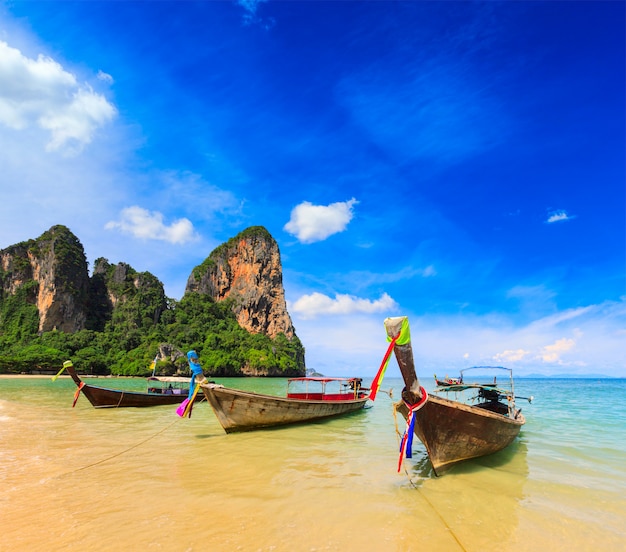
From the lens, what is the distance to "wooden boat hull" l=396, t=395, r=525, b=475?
7.05 meters

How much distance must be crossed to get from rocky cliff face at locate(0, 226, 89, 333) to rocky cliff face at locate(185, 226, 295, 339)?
32.6 metres

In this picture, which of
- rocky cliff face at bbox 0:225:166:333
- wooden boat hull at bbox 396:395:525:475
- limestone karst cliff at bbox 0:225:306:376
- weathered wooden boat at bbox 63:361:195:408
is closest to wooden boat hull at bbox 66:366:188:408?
weathered wooden boat at bbox 63:361:195:408

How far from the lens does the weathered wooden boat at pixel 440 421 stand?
614cm

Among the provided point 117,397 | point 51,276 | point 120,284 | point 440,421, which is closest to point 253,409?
point 440,421

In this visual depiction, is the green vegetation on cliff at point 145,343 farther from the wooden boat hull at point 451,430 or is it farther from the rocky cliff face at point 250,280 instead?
the wooden boat hull at point 451,430

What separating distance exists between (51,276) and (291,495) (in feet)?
281

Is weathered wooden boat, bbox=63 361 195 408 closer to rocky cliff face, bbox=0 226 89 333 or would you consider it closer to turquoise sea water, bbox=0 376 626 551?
turquoise sea water, bbox=0 376 626 551

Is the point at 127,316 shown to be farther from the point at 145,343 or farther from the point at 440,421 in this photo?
the point at 440,421

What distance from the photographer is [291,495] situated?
20.6 ft

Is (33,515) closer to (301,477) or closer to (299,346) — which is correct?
(301,477)

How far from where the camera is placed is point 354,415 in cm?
1809

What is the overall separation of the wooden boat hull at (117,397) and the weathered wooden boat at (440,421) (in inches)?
635

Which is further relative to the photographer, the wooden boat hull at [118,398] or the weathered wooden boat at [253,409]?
the wooden boat hull at [118,398]

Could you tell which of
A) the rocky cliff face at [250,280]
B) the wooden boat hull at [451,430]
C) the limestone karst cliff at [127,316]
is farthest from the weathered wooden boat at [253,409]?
the rocky cliff face at [250,280]
